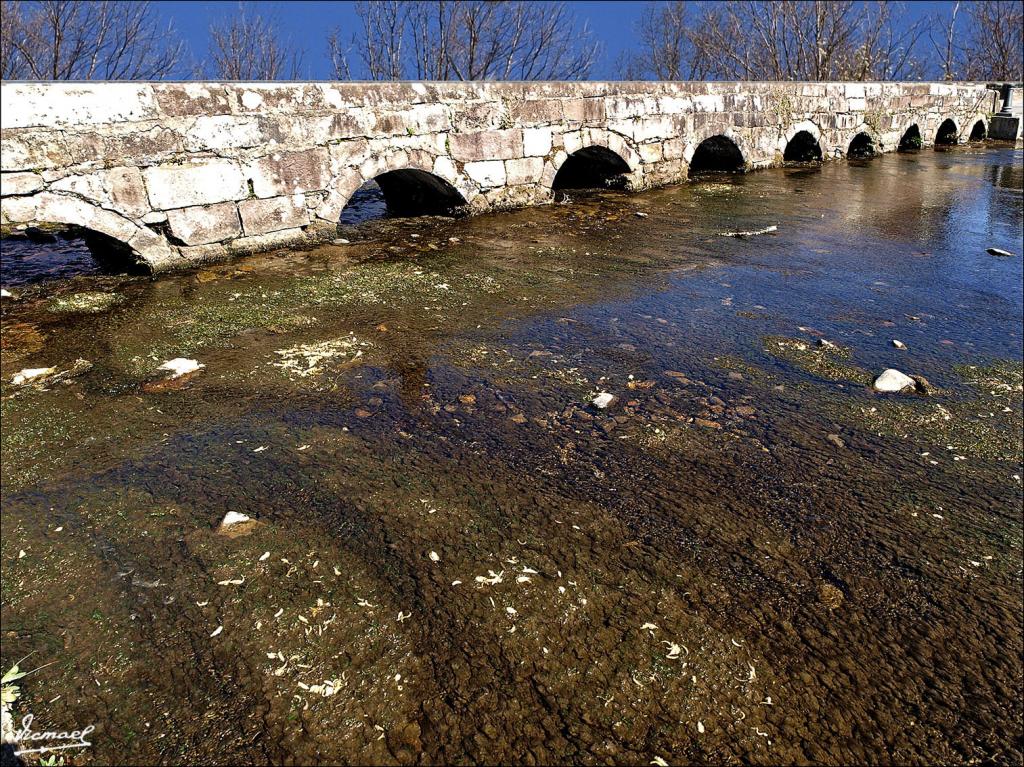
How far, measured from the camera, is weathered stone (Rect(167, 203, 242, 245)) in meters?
4.95

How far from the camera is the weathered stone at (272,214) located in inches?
210

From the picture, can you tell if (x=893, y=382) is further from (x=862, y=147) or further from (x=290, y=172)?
(x=862, y=147)

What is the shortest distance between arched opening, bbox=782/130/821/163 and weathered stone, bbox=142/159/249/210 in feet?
30.3

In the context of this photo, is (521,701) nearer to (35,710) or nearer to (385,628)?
(385,628)

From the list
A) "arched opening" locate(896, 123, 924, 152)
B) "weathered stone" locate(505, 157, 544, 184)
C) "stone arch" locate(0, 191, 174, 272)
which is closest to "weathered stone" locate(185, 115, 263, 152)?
"stone arch" locate(0, 191, 174, 272)

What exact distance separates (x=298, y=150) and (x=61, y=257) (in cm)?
215

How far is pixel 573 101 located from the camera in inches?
287

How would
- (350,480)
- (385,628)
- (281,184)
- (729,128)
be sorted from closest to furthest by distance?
(385,628)
(350,480)
(281,184)
(729,128)

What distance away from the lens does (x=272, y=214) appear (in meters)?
5.47

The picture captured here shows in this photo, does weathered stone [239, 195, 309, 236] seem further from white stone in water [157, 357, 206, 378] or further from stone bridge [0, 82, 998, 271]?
white stone in water [157, 357, 206, 378]

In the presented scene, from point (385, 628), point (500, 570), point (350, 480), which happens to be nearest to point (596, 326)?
point (350, 480)

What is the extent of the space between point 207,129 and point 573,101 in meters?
3.86

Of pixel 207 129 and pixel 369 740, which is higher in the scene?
pixel 207 129

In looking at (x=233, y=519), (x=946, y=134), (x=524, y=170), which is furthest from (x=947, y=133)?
(x=233, y=519)
